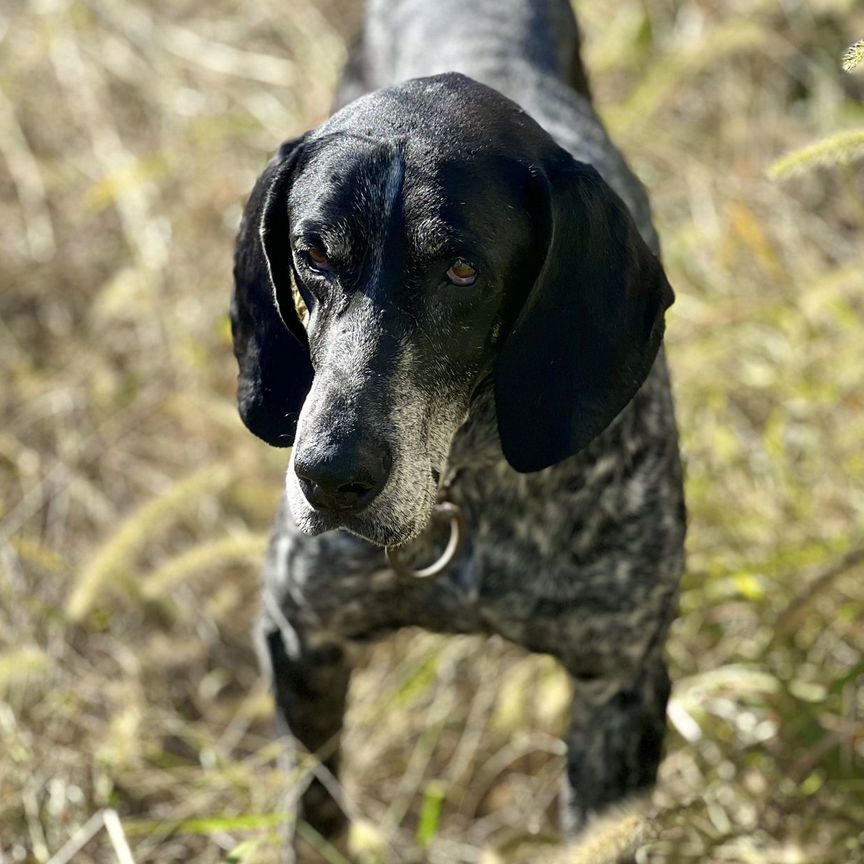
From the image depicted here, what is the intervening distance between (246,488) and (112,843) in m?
1.26

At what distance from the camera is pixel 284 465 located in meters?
5.46

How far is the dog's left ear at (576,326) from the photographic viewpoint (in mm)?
3141

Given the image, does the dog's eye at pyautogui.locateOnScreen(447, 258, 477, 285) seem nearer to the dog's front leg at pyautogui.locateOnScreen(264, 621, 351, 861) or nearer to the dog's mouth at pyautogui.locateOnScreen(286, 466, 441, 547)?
the dog's mouth at pyautogui.locateOnScreen(286, 466, 441, 547)

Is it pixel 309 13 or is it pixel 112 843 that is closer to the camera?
pixel 112 843

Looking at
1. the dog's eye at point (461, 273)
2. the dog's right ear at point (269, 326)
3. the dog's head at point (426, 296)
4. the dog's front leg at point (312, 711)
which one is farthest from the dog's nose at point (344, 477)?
the dog's front leg at point (312, 711)

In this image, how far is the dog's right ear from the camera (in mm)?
3348

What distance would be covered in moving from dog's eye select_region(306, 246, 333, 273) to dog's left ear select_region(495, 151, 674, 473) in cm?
37

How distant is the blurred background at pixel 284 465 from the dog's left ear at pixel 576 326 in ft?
1.34

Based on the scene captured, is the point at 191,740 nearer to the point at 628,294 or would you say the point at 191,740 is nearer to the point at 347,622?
the point at 347,622

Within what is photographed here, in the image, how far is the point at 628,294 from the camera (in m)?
3.21

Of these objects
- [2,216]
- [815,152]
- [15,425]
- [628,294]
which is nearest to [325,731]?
[628,294]

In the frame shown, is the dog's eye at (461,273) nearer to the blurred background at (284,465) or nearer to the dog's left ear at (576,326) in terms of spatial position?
the dog's left ear at (576,326)

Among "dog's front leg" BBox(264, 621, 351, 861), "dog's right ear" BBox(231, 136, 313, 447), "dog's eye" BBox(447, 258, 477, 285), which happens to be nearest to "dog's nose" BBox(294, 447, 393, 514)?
"dog's eye" BBox(447, 258, 477, 285)

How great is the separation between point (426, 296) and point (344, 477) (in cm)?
37
